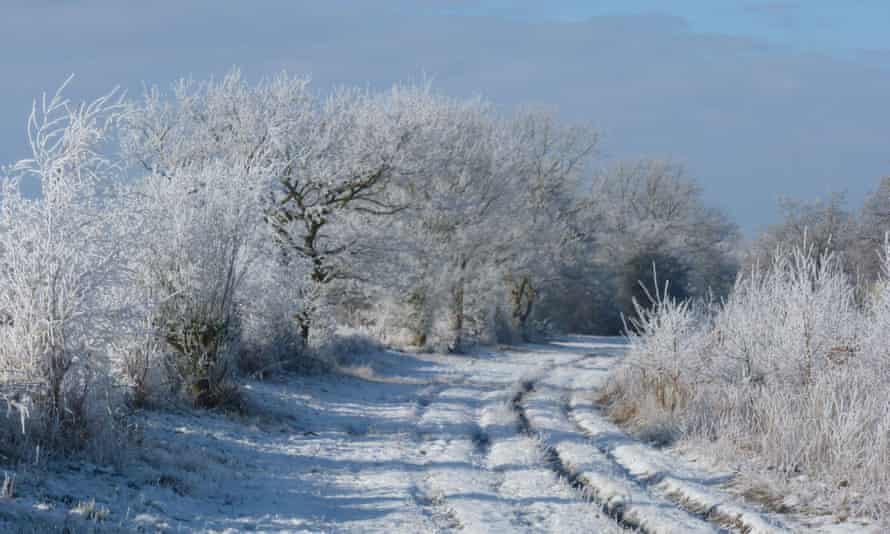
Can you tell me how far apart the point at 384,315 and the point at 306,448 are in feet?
63.6

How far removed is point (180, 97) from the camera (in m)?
26.3

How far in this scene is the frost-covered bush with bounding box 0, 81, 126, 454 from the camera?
8.94 m

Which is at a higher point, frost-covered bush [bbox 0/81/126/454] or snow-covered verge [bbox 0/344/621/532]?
frost-covered bush [bbox 0/81/126/454]

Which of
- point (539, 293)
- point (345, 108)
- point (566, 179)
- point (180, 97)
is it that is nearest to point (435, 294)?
point (345, 108)

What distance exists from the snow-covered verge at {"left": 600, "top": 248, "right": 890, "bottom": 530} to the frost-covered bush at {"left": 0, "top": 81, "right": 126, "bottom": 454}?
21.5 ft

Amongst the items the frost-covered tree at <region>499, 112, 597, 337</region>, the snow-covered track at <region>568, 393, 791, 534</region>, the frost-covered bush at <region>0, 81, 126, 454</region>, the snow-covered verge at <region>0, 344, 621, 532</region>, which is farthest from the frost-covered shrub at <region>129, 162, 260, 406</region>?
the frost-covered tree at <region>499, 112, 597, 337</region>

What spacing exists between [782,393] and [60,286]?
867 cm

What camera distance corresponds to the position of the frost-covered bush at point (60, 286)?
894 cm

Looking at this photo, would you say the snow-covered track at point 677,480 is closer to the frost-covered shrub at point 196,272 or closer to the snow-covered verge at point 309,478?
the snow-covered verge at point 309,478

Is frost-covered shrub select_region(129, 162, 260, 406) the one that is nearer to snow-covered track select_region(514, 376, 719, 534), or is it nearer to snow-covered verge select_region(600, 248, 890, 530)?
snow-covered track select_region(514, 376, 719, 534)

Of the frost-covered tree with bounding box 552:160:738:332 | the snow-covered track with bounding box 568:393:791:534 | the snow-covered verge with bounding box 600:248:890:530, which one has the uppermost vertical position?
the frost-covered tree with bounding box 552:160:738:332

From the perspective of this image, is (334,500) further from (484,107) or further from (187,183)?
(484,107)

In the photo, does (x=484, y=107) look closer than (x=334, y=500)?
No

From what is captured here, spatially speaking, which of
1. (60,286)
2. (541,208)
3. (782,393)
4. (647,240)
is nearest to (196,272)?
(60,286)
